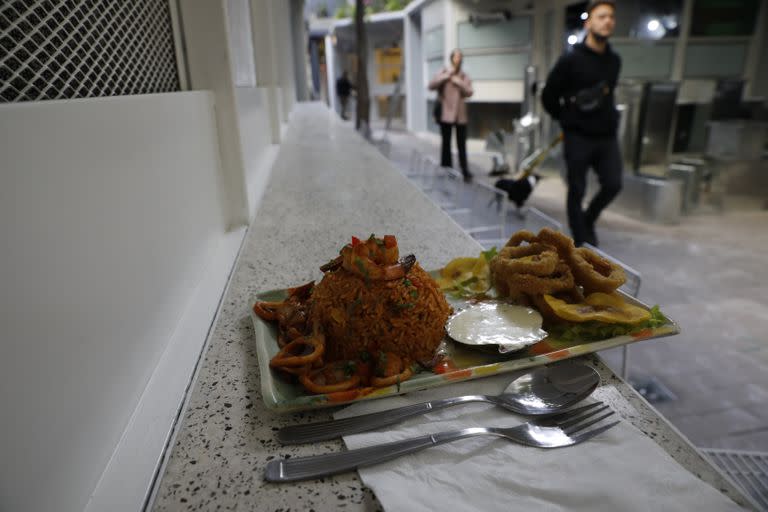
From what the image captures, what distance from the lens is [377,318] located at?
74cm

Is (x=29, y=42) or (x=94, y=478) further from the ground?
(x=29, y=42)

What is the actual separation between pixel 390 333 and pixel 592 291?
0.40 m

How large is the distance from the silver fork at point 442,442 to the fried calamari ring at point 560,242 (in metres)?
0.33

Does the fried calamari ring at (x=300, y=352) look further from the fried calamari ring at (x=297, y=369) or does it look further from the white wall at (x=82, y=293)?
the white wall at (x=82, y=293)

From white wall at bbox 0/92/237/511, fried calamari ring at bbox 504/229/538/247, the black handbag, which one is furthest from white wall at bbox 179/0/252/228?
the black handbag

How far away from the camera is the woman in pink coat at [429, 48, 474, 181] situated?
244 inches

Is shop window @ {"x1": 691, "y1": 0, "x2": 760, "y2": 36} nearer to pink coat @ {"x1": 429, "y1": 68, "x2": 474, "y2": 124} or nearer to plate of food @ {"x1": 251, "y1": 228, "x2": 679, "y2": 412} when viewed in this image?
pink coat @ {"x1": 429, "y1": 68, "x2": 474, "y2": 124}

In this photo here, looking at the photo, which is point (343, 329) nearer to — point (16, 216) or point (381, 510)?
point (381, 510)

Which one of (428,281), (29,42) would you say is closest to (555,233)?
(428,281)

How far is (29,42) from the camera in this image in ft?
2.06

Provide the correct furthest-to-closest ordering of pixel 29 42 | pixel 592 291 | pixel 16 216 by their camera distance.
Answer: pixel 592 291
pixel 29 42
pixel 16 216

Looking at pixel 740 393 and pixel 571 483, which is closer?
pixel 571 483

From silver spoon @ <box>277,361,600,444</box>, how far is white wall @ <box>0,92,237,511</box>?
8.3 inches

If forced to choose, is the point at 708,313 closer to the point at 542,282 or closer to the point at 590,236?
the point at 590,236
